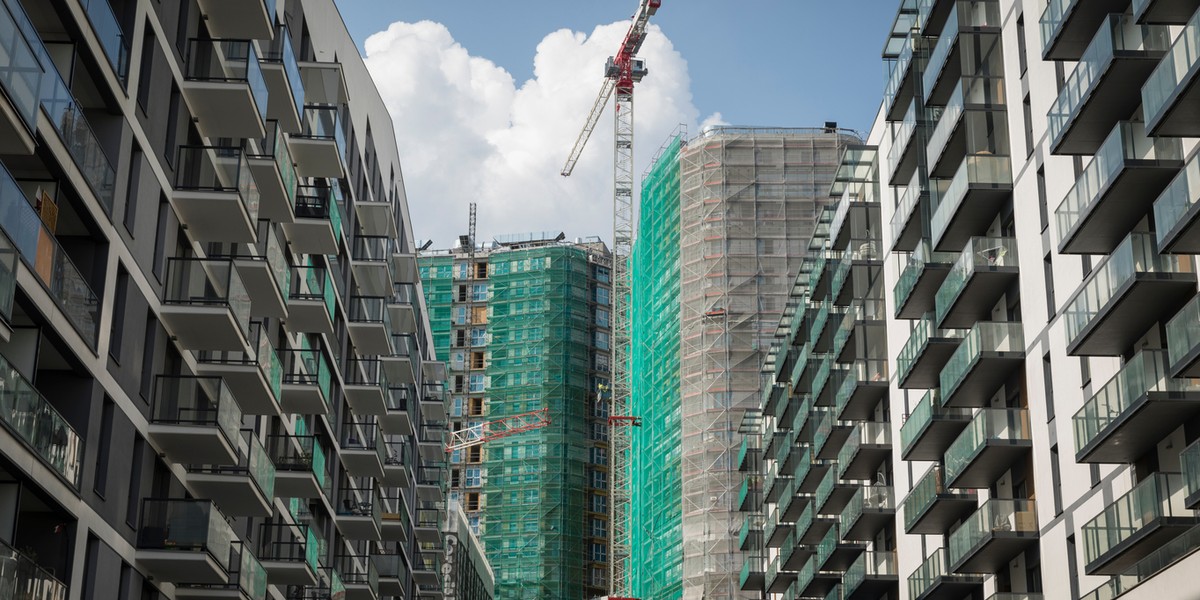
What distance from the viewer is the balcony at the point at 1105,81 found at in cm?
2686

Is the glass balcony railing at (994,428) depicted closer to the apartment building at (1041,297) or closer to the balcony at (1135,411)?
the apartment building at (1041,297)

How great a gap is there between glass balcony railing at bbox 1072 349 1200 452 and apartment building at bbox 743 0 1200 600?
38mm

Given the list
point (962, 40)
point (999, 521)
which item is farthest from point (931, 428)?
point (962, 40)

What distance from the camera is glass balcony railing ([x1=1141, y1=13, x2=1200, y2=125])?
2414 centimetres

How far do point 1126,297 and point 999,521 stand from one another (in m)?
8.89

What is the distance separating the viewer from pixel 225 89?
29.5 metres

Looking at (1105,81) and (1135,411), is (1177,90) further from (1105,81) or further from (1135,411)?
(1135,411)

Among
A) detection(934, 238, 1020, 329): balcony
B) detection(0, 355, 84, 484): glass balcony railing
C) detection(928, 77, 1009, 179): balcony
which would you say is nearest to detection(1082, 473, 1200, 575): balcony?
detection(934, 238, 1020, 329): balcony

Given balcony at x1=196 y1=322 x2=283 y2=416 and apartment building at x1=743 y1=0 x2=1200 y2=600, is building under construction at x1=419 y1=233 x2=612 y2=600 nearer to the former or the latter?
apartment building at x1=743 y1=0 x2=1200 y2=600

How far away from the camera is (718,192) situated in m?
79.6

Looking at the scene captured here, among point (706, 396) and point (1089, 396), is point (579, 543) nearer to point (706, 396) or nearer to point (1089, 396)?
point (706, 396)

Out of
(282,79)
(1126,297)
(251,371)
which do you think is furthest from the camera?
(282,79)

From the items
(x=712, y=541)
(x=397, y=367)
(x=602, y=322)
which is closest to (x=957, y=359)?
(x=397, y=367)

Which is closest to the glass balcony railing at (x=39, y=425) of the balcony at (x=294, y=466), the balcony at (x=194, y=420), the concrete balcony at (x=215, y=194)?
the balcony at (x=194, y=420)
